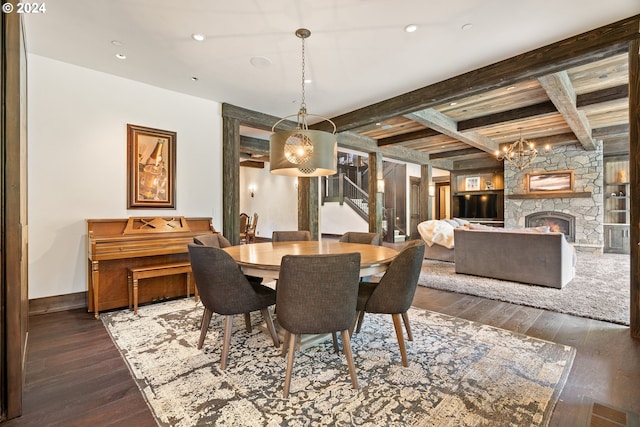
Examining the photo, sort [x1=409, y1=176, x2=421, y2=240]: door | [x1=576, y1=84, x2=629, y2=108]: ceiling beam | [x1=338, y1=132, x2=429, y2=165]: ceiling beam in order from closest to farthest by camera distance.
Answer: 1. [x1=576, y1=84, x2=629, y2=108]: ceiling beam
2. [x1=338, y1=132, x2=429, y2=165]: ceiling beam
3. [x1=409, y1=176, x2=421, y2=240]: door

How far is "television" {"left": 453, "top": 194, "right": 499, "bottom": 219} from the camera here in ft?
31.4

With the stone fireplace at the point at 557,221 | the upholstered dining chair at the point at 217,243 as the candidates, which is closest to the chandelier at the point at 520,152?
the stone fireplace at the point at 557,221

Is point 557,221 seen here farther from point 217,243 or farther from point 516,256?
point 217,243

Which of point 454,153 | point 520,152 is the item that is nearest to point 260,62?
point 520,152

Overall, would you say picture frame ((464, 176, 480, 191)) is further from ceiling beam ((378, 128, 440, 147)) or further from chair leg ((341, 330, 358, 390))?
chair leg ((341, 330, 358, 390))

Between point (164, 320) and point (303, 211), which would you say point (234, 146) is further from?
point (164, 320)

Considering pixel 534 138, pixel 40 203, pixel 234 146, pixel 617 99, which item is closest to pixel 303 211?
pixel 234 146

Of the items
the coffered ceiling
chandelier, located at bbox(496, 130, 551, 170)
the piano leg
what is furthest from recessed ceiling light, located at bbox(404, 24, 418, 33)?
chandelier, located at bbox(496, 130, 551, 170)

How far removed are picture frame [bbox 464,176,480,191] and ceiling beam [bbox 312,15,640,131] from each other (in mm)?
6814

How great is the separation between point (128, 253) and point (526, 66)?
15.5 feet

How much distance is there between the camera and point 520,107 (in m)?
5.16

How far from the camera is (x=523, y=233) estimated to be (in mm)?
4363

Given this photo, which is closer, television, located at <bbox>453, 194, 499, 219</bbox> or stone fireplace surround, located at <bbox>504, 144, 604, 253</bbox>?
stone fireplace surround, located at <bbox>504, 144, 604, 253</bbox>

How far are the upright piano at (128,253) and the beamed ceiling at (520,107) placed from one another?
10.9ft
